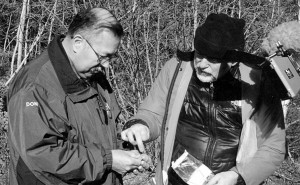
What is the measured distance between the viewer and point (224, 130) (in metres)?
2.39

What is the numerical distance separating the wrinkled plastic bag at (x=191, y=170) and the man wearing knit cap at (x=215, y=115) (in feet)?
0.10

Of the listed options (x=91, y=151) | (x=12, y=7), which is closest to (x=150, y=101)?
(x=91, y=151)

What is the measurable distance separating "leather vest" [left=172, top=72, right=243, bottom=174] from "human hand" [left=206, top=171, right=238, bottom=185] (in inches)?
5.2

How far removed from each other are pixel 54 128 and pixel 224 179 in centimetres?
95

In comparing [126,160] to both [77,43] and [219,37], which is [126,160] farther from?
[219,37]

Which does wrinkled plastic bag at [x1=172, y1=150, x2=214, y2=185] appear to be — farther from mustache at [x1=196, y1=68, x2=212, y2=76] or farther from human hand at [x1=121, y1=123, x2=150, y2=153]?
mustache at [x1=196, y1=68, x2=212, y2=76]

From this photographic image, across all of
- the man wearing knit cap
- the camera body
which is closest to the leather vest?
the man wearing knit cap

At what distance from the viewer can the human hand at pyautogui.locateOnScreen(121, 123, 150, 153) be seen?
234 centimetres

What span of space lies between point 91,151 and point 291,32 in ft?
3.89

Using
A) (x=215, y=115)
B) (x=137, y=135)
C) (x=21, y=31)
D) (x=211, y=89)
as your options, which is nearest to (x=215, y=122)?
(x=215, y=115)

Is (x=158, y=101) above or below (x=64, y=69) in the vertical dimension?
below

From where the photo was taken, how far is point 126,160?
225 centimetres

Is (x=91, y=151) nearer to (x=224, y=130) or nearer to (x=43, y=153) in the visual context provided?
(x=43, y=153)

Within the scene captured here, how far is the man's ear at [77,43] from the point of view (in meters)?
2.25
